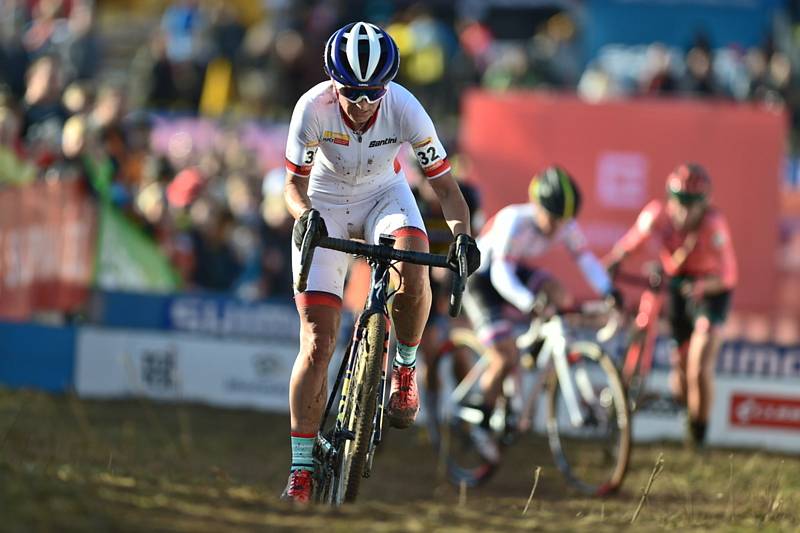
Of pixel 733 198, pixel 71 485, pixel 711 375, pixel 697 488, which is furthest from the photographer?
pixel 733 198

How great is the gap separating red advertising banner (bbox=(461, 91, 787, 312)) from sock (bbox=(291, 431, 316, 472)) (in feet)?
24.3

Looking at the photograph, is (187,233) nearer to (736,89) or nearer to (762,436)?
(762,436)

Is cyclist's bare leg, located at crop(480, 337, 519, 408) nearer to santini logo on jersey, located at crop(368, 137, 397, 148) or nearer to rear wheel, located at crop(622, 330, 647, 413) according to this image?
rear wheel, located at crop(622, 330, 647, 413)

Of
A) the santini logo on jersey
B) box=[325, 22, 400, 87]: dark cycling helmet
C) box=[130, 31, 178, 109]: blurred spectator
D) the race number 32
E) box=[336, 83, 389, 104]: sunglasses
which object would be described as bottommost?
the race number 32

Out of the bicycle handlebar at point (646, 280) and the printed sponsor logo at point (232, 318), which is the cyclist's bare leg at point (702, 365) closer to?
the bicycle handlebar at point (646, 280)

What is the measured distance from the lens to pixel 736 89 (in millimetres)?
18828

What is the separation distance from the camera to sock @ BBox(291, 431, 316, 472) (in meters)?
7.68

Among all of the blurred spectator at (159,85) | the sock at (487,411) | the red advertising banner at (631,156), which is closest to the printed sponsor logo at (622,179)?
the red advertising banner at (631,156)

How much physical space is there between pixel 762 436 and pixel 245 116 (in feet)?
27.3

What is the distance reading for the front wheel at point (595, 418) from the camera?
10266 millimetres

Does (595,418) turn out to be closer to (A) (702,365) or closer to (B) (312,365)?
(A) (702,365)

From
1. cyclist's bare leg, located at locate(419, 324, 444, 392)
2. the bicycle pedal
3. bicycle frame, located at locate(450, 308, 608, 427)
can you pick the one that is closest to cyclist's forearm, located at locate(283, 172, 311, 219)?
the bicycle pedal

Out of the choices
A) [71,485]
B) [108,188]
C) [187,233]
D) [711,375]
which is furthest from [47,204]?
[71,485]

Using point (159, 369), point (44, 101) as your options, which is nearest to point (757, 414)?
point (159, 369)
